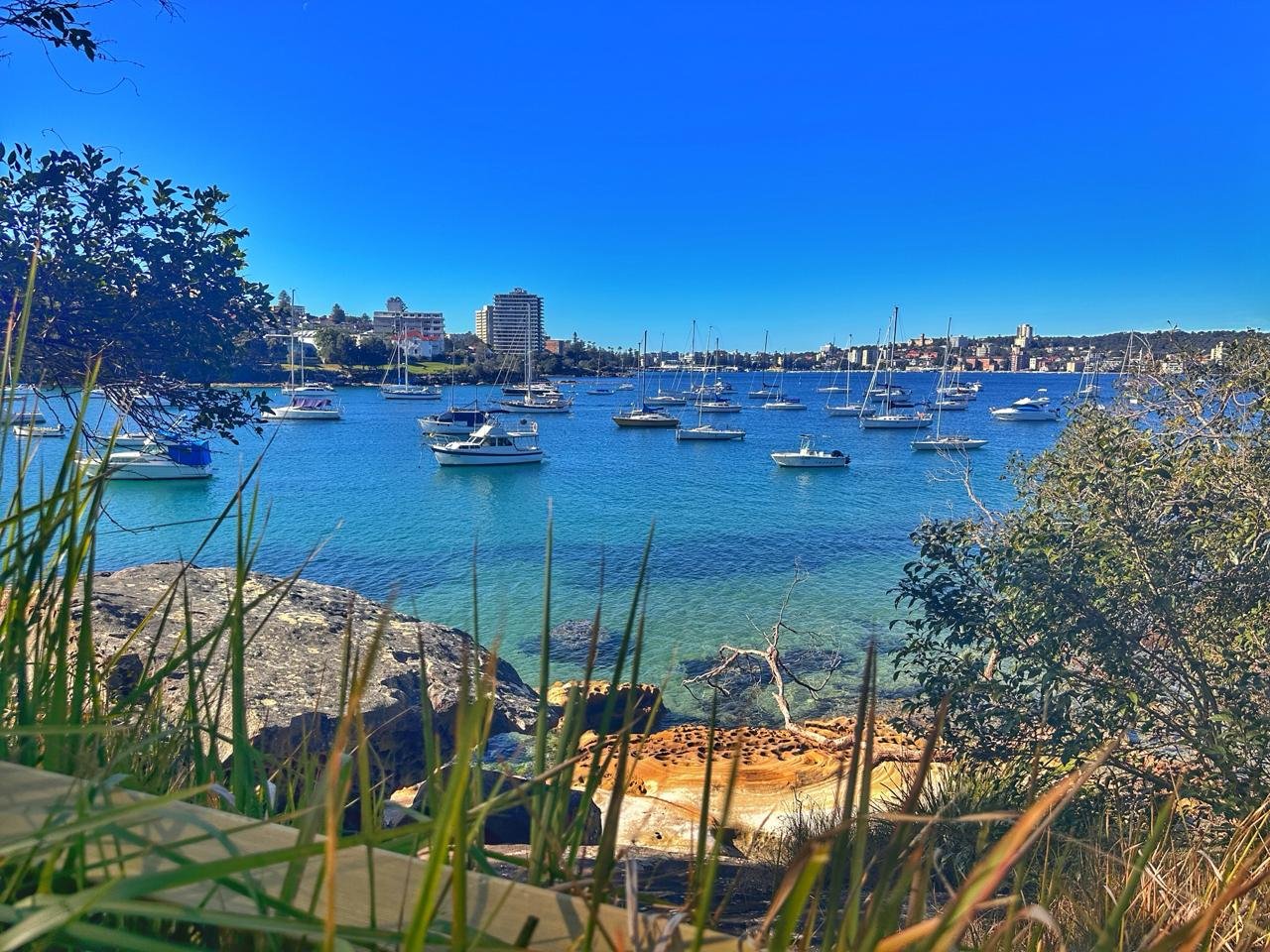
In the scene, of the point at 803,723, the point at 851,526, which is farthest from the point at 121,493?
the point at 803,723

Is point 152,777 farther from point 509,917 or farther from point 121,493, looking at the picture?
point 121,493

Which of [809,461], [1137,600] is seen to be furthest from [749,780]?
[809,461]

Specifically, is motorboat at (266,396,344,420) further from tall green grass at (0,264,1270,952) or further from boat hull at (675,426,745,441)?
tall green grass at (0,264,1270,952)

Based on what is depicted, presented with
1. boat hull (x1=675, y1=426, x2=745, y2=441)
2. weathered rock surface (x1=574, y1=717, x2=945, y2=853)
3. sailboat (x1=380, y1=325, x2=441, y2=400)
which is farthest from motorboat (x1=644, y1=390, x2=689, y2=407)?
weathered rock surface (x1=574, y1=717, x2=945, y2=853)

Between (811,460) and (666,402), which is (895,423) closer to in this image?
(811,460)

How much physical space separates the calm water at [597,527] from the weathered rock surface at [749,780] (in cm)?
185

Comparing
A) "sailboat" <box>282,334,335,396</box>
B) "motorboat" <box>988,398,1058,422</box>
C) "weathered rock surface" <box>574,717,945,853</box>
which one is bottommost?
"weathered rock surface" <box>574,717,945,853</box>

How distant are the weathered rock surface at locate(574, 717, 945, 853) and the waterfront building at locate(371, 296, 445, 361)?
281 feet

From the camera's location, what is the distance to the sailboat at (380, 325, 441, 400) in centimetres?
7912

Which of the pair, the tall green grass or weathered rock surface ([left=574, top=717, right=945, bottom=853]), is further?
weathered rock surface ([left=574, top=717, right=945, bottom=853])

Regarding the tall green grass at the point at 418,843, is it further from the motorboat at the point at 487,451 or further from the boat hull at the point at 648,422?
the boat hull at the point at 648,422

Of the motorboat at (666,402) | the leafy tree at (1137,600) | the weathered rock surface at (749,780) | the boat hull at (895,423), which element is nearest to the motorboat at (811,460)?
the boat hull at (895,423)

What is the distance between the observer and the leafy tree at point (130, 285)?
15.6 feet

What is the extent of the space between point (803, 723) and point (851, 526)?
16.4 meters
